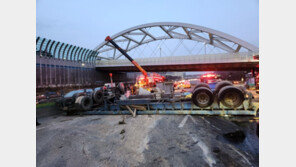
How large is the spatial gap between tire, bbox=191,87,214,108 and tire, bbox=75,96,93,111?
22.6 ft

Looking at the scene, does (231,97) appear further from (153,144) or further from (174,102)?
(153,144)

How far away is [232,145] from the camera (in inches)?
160

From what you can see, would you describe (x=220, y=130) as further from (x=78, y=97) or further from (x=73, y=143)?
(x=78, y=97)

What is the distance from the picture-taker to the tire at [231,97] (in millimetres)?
6098

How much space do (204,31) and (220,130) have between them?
1632 inches

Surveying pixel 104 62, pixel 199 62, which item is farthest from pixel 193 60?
pixel 104 62

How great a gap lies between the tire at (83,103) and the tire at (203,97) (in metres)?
6.89

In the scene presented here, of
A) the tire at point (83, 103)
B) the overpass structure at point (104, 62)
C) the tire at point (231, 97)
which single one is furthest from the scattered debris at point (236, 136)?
the overpass structure at point (104, 62)

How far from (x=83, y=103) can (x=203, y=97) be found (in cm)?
747

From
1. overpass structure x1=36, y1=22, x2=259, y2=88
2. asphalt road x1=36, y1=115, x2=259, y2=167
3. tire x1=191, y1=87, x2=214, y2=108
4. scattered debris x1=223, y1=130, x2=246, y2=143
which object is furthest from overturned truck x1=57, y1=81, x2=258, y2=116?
overpass structure x1=36, y1=22, x2=259, y2=88

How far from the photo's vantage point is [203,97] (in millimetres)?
6672

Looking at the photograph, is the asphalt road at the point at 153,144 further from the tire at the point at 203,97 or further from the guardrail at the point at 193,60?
the guardrail at the point at 193,60

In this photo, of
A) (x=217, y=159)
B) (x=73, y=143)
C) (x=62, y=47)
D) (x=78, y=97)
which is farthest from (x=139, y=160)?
(x=62, y=47)

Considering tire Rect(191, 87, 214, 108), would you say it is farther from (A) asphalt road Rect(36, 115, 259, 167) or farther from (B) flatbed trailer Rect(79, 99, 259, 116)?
(A) asphalt road Rect(36, 115, 259, 167)
